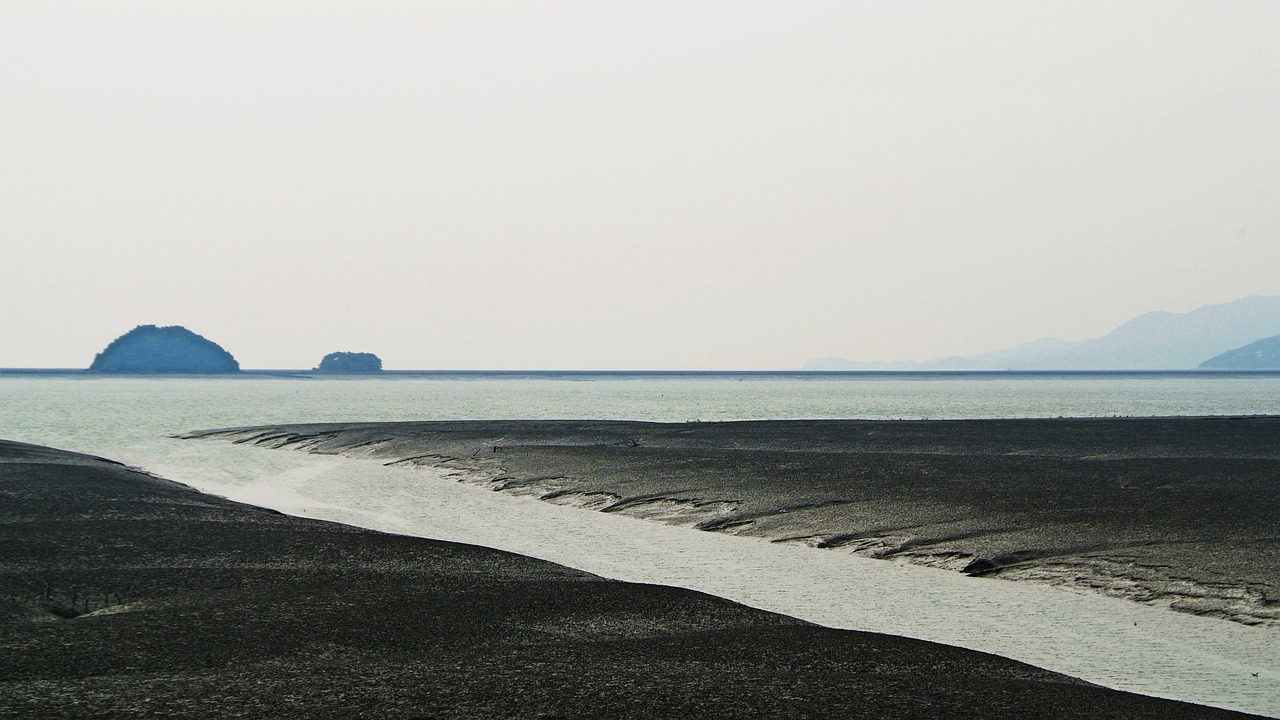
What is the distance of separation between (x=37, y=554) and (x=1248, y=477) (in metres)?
21.7

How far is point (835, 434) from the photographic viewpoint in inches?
1606

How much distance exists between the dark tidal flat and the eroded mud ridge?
5.10 meters

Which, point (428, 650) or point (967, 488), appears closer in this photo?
point (428, 650)

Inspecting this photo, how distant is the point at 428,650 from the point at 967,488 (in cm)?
1524

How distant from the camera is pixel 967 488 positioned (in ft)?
73.4

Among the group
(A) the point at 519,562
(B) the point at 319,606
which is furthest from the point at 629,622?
(A) the point at 519,562

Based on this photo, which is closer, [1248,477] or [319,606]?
[319,606]

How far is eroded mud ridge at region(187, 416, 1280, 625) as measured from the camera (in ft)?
48.5

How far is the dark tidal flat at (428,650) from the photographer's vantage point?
7.90m

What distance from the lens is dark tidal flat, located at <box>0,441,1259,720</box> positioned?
311 inches

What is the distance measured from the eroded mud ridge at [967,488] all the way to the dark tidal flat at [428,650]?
16.7ft

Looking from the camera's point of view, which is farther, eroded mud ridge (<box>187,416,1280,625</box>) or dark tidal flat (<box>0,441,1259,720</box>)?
eroded mud ridge (<box>187,416,1280,625</box>)

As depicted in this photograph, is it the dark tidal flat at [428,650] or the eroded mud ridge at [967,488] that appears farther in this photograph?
the eroded mud ridge at [967,488]

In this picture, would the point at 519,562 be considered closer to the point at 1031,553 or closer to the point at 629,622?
the point at 629,622
